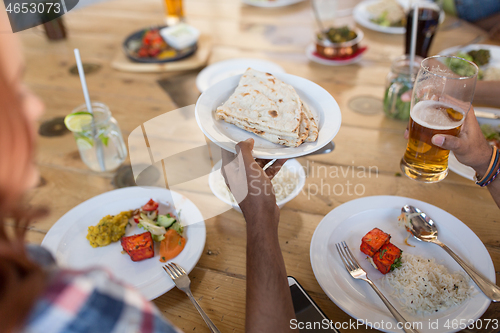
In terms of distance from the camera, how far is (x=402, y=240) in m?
1.15

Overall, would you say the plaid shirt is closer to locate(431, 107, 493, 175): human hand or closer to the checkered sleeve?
the checkered sleeve

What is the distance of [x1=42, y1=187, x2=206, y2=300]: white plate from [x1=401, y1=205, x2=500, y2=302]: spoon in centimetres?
68

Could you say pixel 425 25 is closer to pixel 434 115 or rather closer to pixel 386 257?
pixel 434 115

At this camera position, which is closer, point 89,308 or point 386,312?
point 89,308

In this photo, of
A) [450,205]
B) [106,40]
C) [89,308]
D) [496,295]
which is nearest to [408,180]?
[450,205]

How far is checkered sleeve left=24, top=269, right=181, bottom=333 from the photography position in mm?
515

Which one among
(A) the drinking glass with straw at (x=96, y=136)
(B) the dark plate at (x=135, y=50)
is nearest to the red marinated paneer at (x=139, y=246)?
(A) the drinking glass with straw at (x=96, y=136)

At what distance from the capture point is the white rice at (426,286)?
94 cm

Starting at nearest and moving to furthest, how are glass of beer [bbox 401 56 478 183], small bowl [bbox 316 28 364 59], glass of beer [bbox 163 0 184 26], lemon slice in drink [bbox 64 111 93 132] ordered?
glass of beer [bbox 401 56 478 183] < lemon slice in drink [bbox 64 111 93 132] < small bowl [bbox 316 28 364 59] < glass of beer [bbox 163 0 184 26]

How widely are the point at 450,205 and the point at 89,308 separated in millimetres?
1272

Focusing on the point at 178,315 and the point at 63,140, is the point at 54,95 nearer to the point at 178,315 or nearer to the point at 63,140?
the point at 63,140

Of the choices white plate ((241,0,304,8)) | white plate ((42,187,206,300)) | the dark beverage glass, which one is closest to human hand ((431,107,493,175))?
white plate ((42,187,206,300))

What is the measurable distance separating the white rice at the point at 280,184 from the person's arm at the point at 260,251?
0.55 ft

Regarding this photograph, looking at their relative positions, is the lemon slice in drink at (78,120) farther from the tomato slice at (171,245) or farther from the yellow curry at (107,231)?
the tomato slice at (171,245)
